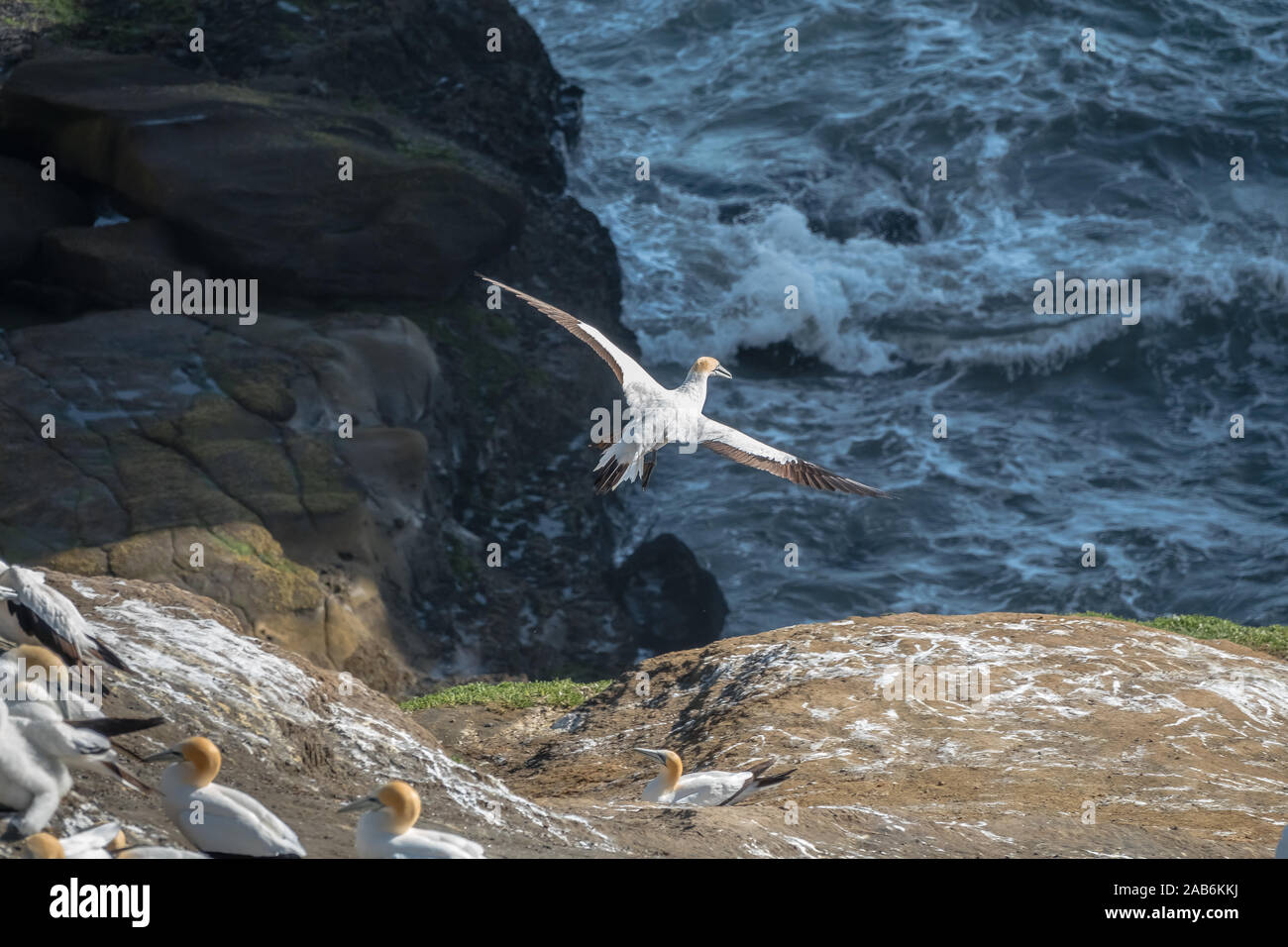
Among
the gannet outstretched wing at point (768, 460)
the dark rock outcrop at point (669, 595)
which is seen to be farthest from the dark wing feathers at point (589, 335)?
the dark rock outcrop at point (669, 595)

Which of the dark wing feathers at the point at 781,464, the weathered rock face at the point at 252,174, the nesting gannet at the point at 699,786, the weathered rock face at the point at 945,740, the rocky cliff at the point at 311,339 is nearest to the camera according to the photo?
the weathered rock face at the point at 945,740

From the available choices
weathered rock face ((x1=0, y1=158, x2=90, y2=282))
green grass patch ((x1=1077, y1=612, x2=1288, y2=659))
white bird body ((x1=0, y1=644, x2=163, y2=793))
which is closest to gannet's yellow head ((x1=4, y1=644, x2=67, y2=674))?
white bird body ((x1=0, y1=644, x2=163, y2=793))

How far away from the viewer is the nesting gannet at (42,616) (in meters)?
6.94

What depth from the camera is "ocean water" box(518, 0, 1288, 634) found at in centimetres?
1916

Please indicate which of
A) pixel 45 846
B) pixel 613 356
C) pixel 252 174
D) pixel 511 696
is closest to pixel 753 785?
pixel 613 356

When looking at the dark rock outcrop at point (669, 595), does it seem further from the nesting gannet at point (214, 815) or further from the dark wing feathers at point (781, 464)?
the nesting gannet at point (214, 815)

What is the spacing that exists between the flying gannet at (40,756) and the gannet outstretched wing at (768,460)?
5.37 m

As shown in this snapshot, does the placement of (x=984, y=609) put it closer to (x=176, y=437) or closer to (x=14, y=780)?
(x=176, y=437)

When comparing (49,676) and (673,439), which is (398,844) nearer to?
(49,676)

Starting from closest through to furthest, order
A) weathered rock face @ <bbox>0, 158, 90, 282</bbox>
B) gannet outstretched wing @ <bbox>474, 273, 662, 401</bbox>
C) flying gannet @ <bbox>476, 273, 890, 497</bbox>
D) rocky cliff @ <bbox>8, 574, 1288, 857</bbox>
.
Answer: rocky cliff @ <bbox>8, 574, 1288, 857</bbox>
flying gannet @ <bbox>476, 273, 890, 497</bbox>
gannet outstretched wing @ <bbox>474, 273, 662, 401</bbox>
weathered rock face @ <bbox>0, 158, 90, 282</bbox>

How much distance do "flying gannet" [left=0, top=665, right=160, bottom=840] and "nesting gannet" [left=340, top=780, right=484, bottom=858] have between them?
3.11 ft

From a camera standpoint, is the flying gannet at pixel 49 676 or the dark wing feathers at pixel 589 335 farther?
the dark wing feathers at pixel 589 335

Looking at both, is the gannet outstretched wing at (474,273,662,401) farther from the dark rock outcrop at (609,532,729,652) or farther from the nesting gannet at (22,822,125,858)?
the nesting gannet at (22,822,125,858)
